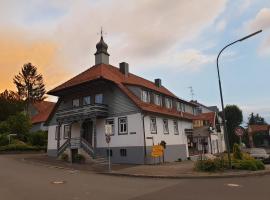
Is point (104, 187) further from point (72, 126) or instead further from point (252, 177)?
point (72, 126)

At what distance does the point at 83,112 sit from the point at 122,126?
4.09m

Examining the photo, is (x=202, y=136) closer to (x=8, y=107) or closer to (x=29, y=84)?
(x=8, y=107)

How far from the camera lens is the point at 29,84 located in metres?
70.8

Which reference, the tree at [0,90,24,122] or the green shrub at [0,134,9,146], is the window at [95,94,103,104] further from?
the tree at [0,90,24,122]

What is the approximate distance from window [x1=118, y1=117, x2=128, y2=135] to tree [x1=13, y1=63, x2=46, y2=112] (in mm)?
45169

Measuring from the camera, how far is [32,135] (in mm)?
44938

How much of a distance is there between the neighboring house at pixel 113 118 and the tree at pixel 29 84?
35531mm

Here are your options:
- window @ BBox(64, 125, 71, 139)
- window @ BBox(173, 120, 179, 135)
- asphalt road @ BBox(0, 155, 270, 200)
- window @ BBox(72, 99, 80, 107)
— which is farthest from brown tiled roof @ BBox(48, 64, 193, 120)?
asphalt road @ BBox(0, 155, 270, 200)

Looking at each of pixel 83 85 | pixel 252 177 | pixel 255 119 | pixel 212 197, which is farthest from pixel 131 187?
pixel 255 119

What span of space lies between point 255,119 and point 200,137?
99019 mm

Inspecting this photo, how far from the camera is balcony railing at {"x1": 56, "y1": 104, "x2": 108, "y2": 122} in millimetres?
29703

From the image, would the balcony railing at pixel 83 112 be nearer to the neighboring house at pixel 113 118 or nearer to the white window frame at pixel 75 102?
the neighboring house at pixel 113 118

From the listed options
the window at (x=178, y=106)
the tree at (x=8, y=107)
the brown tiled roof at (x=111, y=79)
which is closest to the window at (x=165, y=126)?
the brown tiled roof at (x=111, y=79)

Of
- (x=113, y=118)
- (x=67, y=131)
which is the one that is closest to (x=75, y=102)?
(x=67, y=131)
